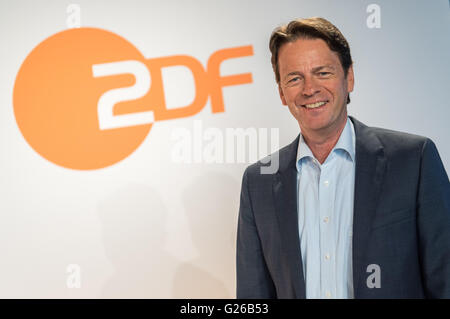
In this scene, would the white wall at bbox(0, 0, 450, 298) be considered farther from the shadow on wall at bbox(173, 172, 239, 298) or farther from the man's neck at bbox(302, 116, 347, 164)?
the man's neck at bbox(302, 116, 347, 164)

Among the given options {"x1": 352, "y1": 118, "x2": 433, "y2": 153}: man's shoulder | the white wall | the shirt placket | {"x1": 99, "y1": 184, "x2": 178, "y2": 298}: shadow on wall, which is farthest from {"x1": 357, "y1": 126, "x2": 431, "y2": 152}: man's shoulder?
{"x1": 99, "y1": 184, "x2": 178, "y2": 298}: shadow on wall

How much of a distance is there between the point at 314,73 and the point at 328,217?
24.3 inches

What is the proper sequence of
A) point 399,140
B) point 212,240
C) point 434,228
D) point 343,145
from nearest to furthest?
point 434,228, point 399,140, point 343,145, point 212,240

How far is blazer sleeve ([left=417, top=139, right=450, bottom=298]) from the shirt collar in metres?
0.30

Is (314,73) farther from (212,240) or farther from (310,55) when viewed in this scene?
(212,240)

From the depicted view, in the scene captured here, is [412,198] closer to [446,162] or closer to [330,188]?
[330,188]

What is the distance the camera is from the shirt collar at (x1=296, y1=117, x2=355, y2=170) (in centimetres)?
185

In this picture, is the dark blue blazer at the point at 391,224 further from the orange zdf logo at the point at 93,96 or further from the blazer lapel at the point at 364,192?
the orange zdf logo at the point at 93,96

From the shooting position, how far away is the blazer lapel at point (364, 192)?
1.66 meters

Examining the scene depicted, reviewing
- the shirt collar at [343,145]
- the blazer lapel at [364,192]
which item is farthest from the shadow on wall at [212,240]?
the blazer lapel at [364,192]

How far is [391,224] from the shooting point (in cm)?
166

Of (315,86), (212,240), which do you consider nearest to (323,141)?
(315,86)

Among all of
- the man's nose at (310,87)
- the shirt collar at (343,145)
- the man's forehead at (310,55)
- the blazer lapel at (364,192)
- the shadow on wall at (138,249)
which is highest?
the man's forehead at (310,55)
